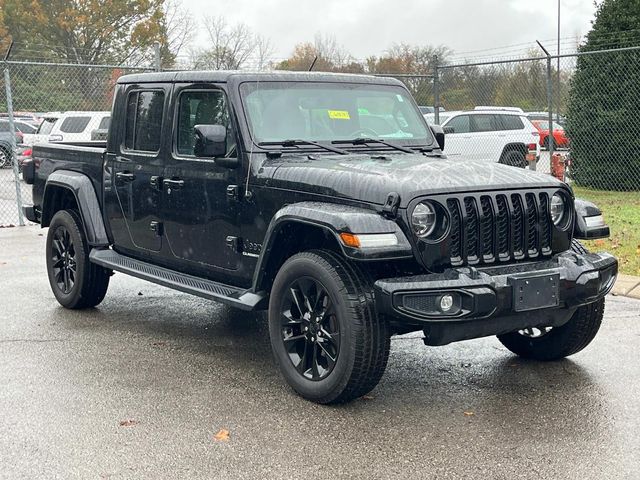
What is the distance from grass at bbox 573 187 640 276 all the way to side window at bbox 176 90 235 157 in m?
4.54

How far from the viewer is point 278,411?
479cm

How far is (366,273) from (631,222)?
24.6 feet

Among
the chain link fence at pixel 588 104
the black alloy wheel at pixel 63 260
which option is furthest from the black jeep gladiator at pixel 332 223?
→ the chain link fence at pixel 588 104

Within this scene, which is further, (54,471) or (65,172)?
(65,172)

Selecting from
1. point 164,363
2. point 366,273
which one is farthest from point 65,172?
point 366,273

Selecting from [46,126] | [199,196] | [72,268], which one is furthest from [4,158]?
[199,196]

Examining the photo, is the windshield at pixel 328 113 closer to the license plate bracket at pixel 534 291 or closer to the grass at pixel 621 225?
the license plate bracket at pixel 534 291

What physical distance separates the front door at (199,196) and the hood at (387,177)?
44 cm

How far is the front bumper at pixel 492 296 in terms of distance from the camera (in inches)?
175

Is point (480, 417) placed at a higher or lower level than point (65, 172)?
lower

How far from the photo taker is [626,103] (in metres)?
14.6

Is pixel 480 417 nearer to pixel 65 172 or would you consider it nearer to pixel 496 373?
pixel 496 373

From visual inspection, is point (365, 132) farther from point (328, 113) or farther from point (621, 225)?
point (621, 225)

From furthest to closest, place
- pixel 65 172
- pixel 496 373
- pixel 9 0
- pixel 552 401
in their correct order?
pixel 9 0
pixel 65 172
pixel 496 373
pixel 552 401
